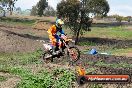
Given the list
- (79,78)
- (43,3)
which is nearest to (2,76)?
(79,78)

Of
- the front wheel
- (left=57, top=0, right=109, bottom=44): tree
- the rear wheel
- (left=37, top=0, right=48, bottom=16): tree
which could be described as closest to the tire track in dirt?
the front wheel

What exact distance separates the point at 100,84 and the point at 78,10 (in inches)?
1472

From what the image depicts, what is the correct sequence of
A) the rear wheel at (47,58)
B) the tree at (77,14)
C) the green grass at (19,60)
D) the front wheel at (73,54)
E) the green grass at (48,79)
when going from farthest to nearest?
1. the tree at (77,14)
2. the green grass at (19,60)
3. the rear wheel at (47,58)
4. the front wheel at (73,54)
5. the green grass at (48,79)

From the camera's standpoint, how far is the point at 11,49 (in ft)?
107

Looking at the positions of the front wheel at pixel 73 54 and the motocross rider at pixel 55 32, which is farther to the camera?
the front wheel at pixel 73 54

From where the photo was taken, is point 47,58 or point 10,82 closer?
point 10,82

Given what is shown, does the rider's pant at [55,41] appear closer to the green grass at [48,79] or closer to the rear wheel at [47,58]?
the rear wheel at [47,58]

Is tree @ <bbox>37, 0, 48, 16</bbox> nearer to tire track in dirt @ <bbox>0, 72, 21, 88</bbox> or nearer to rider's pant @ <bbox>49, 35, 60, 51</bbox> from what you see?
rider's pant @ <bbox>49, 35, 60, 51</bbox>

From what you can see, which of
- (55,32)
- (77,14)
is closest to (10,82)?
(55,32)

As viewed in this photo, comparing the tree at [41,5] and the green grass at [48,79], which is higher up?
the green grass at [48,79]

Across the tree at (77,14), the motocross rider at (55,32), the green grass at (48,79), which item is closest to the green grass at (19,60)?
the motocross rider at (55,32)

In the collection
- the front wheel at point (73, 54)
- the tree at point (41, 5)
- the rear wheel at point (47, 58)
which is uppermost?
the front wheel at point (73, 54)

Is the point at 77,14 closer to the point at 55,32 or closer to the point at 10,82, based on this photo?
the point at 55,32

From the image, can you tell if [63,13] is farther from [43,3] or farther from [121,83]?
[43,3]
